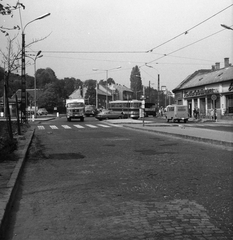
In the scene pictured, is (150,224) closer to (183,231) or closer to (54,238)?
(183,231)

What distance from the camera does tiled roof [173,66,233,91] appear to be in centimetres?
4411

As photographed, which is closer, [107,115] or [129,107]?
[107,115]

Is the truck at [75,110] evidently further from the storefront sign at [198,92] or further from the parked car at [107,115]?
the storefront sign at [198,92]

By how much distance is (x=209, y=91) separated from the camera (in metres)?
46.1

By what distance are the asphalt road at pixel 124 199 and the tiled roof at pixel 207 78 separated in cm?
3639

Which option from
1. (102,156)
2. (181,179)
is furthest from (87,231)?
(102,156)

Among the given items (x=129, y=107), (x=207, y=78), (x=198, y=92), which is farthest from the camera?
(x=129, y=107)

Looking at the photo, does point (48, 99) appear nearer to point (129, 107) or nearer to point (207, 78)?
point (129, 107)

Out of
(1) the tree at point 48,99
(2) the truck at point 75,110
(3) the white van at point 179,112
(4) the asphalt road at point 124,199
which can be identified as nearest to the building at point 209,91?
(3) the white van at point 179,112

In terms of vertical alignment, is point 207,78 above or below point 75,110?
above

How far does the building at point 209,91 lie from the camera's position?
42.7 metres

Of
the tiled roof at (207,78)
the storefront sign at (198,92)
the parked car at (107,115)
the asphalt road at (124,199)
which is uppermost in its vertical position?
the tiled roof at (207,78)

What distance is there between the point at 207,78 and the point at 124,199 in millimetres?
47898

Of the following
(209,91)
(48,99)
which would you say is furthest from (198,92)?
(48,99)
